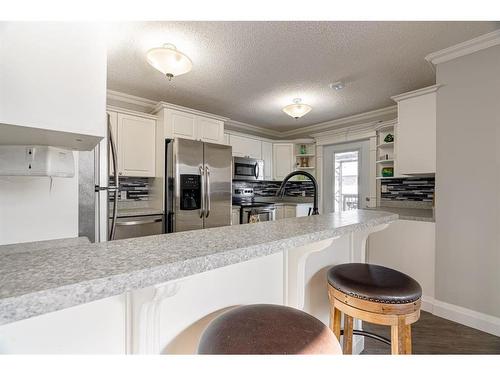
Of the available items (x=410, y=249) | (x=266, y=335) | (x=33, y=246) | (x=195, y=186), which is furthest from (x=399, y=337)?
(x=195, y=186)

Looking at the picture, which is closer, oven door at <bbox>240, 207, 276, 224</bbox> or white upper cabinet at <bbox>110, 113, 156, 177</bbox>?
white upper cabinet at <bbox>110, 113, 156, 177</bbox>

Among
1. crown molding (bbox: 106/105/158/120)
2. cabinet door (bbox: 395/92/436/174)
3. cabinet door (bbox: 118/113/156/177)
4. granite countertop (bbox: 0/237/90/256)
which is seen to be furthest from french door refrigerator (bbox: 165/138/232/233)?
cabinet door (bbox: 395/92/436/174)

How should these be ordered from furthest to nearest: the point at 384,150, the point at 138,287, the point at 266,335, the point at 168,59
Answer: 1. the point at 384,150
2. the point at 168,59
3. the point at 266,335
4. the point at 138,287

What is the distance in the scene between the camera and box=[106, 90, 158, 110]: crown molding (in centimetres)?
308

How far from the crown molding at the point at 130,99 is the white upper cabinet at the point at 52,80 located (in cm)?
248

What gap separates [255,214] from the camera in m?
4.01

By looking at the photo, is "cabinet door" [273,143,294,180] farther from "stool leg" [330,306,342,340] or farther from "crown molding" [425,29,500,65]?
"stool leg" [330,306,342,340]

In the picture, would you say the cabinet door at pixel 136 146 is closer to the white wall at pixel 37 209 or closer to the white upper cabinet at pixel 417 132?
the white wall at pixel 37 209

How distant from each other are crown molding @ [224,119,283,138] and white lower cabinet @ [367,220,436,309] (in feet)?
9.74

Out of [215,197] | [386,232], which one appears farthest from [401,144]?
[215,197]

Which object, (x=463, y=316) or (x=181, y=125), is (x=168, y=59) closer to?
(x=181, y=125)

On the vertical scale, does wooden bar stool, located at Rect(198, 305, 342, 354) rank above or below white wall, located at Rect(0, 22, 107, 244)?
below

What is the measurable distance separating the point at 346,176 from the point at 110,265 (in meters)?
4.30

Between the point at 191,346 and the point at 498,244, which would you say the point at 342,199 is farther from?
the point at 191,346
